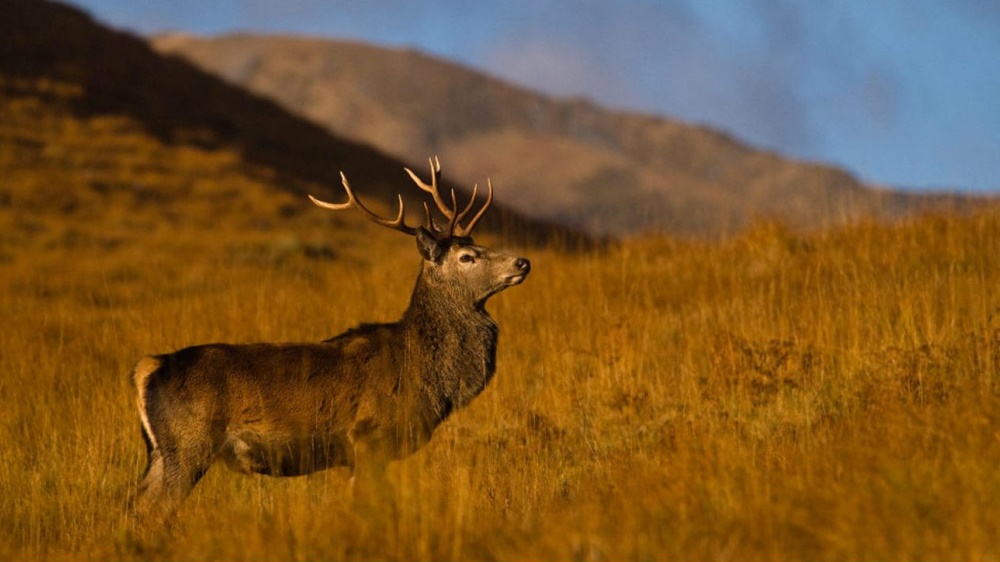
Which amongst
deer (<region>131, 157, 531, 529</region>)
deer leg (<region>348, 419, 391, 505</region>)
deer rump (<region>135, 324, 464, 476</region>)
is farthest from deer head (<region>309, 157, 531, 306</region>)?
deer leg (<region>348, 419, 391, 505</region>)

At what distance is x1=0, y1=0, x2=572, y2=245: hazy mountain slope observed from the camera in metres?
30.8

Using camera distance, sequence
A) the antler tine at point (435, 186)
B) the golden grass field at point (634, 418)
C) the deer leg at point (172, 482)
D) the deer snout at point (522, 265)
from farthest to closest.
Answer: the antler tine at point (435, 186), the deer snout at point (522, 265), the deer leg at point (172, 482), the golden grass field at point (634, 418)

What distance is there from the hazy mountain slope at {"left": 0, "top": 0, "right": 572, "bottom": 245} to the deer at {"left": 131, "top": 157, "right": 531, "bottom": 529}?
2028 cm

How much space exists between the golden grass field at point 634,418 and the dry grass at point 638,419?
0.07 feet

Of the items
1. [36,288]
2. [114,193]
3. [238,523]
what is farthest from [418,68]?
[238,523]

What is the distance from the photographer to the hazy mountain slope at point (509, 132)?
137625mm

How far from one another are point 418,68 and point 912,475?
179666 mm

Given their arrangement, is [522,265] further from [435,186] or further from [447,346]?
[435,186]

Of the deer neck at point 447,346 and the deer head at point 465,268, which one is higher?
the deer head at point 465,268

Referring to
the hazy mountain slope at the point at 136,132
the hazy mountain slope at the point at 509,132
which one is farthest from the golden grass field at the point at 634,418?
the hazy mountain slope at the point at 509,132

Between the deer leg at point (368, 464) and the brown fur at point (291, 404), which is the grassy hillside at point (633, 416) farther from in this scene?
the brown fur at point (291, 404)

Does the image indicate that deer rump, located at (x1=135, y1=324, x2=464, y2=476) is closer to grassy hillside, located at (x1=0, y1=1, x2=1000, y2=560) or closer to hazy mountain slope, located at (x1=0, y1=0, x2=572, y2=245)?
grassy hillside, located at (x1=0, y1=1, x2=1000, y2=560)

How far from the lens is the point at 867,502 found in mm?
5195

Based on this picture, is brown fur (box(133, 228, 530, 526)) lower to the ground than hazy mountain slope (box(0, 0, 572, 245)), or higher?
lower
